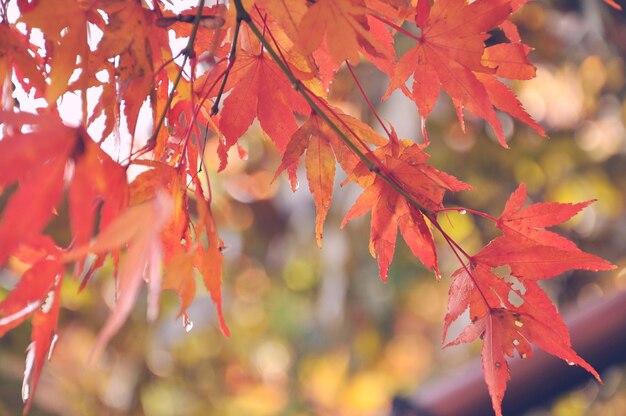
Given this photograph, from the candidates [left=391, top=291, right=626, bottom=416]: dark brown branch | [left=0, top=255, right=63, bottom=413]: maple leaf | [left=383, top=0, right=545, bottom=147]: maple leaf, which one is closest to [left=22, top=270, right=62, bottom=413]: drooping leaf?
[left=0, top=255, right=63, bottom=413]: maple leaf

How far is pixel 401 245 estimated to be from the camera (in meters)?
2.58

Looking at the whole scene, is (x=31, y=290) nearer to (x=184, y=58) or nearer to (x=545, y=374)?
(x=184, y=58)

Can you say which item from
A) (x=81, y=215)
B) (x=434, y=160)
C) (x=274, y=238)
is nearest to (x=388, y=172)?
(x=81, y=215)

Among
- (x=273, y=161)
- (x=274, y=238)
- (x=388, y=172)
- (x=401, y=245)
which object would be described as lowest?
(x=401, y=245)

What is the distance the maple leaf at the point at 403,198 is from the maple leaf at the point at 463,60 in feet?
0.13

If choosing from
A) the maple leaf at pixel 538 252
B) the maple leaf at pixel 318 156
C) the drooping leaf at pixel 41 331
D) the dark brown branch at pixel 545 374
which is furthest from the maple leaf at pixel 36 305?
the dark brown branch at pixel 545 374

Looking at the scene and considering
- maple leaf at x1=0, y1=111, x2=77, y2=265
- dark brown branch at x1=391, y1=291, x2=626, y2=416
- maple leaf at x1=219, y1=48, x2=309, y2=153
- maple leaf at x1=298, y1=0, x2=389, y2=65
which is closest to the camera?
maple leaf at x1=0, y1=111, x2=77, y2=265

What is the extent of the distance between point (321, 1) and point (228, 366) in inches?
112

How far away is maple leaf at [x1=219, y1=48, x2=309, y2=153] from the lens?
0.52 meters

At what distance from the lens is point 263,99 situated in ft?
1.74

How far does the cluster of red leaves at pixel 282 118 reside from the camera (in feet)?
1.35

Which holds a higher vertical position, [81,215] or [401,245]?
[81,215]

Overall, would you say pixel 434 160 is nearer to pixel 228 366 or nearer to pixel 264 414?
pixel 264 414

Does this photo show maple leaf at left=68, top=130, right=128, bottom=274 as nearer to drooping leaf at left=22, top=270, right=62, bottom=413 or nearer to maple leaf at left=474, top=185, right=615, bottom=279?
drooping leaf at left=22, top=270, right=62, bottom=413
